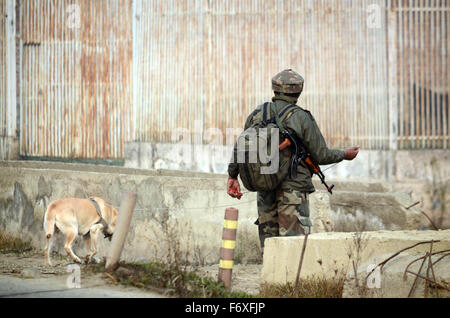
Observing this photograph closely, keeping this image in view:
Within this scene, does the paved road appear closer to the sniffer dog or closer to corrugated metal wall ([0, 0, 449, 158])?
the sniffer dog

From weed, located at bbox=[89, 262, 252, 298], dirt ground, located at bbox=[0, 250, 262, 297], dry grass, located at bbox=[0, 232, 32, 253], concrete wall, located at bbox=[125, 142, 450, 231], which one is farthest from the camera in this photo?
concrete wall, located at bbox=[125, 142, 450, 231]

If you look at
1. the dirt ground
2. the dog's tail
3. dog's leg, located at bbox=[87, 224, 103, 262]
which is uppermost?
the dog's tail

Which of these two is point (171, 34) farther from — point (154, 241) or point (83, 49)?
point (154, 241)

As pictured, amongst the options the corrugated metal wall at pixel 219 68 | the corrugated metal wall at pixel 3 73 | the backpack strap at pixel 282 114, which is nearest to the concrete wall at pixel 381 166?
the corrugated metal wall at pixel 219 68

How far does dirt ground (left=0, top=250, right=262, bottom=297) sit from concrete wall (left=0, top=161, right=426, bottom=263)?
1.09 ft

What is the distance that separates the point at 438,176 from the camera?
13.2 metres

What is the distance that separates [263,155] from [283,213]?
0.57 meters

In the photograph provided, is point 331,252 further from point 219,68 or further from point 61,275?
point 219,68

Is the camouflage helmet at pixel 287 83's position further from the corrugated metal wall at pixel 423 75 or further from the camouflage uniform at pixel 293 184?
the corrugated metal wall at pixel 423 75

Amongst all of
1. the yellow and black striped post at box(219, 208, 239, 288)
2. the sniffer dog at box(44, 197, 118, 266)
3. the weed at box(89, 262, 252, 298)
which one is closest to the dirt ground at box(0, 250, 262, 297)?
the weed at box(89, 262, 252, 298)

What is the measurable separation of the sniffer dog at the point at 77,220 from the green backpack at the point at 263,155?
245 centimetres

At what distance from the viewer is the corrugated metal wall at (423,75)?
1329 cm

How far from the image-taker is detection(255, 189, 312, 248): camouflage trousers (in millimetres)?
6820
